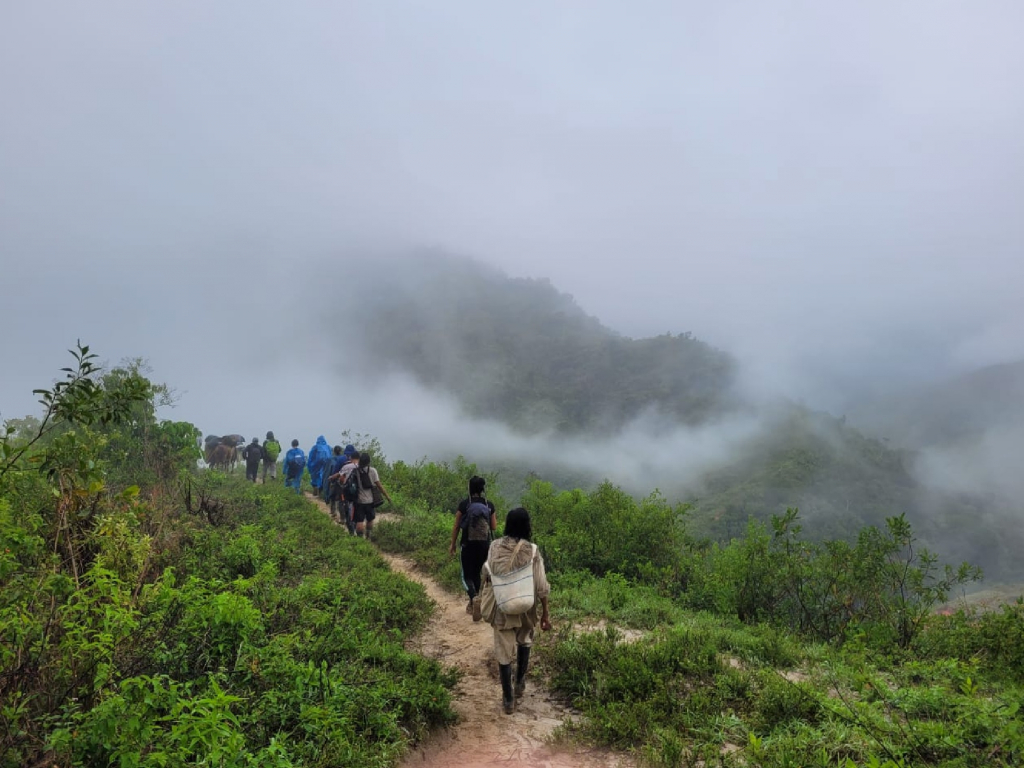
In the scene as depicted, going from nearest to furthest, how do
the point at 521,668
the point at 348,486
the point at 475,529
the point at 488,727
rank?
the point at 488,727 < the point at 521,668 < the point at 475,529 < the point at 348,486

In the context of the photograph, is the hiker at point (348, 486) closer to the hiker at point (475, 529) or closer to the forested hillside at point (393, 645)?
the forested hillside at point (393, 645)

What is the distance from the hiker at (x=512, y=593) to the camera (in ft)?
17.7

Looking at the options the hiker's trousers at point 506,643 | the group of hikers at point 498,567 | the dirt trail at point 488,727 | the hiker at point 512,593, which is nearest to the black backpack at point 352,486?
the group of hikers at point 498,567

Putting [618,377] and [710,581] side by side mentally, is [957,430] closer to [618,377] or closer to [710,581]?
[618,377]

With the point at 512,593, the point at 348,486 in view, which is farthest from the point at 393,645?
the point at 348,486

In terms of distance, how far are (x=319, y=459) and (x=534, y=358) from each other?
10681 cm

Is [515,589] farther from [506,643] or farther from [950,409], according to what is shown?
[950,409]

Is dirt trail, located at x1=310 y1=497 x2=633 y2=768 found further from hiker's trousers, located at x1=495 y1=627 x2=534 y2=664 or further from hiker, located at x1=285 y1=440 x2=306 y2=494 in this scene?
hiker, located at x1=285 y1=440 x2=306 y2=494

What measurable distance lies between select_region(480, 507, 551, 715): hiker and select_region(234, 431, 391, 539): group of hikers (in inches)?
269

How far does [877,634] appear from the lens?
24.7 ft

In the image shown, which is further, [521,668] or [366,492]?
[366,492]

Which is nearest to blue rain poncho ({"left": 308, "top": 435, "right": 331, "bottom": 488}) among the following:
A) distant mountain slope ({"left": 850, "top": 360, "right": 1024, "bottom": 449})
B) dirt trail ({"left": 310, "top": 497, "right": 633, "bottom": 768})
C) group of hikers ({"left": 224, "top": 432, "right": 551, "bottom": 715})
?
group of hikers ({"left": 224, "top": 432, "right": 551, "bottom": 715})

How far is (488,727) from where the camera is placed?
17.3 ft

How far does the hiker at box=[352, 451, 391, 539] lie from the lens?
39.7 ft
